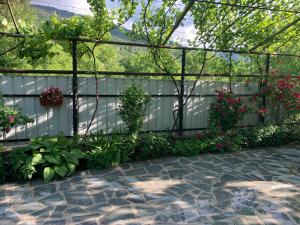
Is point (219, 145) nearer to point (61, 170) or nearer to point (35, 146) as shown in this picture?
point (61, 170)

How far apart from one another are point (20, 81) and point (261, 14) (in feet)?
15.8

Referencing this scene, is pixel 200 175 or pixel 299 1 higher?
pixel 299 1

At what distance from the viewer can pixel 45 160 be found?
350cm

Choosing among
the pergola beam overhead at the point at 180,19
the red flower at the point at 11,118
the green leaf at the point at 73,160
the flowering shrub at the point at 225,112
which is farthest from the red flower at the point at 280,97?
the red flower at the point at 11,118

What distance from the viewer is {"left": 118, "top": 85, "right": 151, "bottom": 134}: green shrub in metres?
4.29

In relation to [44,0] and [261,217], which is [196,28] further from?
[44,0]

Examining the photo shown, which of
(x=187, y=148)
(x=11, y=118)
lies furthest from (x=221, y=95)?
(x=11, y=118)

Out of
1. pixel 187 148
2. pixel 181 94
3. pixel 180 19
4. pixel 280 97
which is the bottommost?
pixel 187 148

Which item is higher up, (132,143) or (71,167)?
(132,143)

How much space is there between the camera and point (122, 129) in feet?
15.9

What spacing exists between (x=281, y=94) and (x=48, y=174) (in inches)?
197

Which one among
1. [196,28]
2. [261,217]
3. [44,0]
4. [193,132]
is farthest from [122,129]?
[44,0]

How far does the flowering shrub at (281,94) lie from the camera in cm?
552

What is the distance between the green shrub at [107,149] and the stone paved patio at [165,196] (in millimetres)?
164
